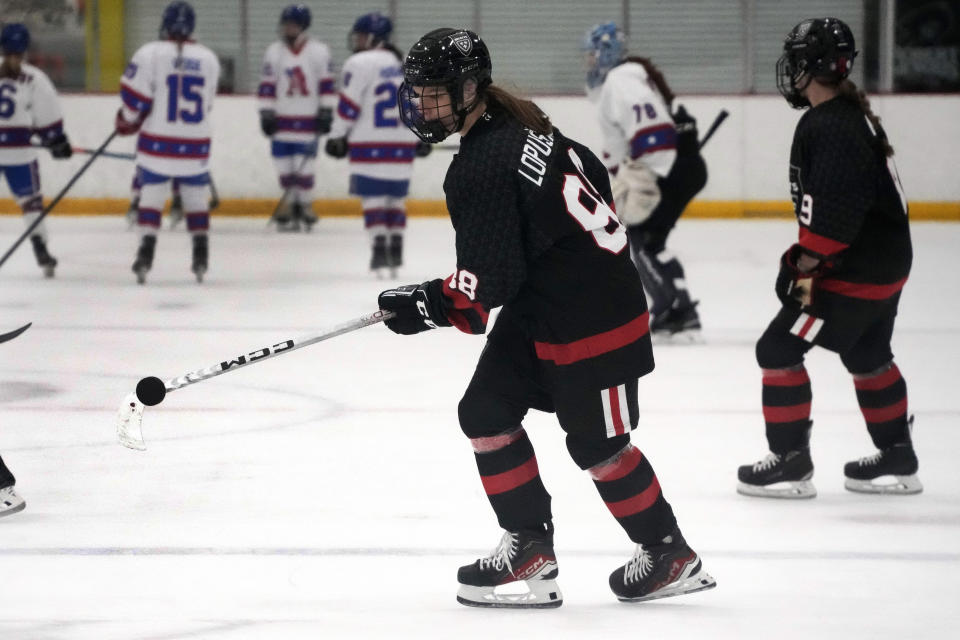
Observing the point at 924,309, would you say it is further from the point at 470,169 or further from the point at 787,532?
the point at 470,169

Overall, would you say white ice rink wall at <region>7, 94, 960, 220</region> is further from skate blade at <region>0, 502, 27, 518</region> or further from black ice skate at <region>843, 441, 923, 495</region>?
skate blade at <region>0, 502, 27, 518</region>

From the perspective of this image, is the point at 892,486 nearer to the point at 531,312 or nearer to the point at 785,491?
the point at 785,491

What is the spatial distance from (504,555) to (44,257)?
6069 millimetres

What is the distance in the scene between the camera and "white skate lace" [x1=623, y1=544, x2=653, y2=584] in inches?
120

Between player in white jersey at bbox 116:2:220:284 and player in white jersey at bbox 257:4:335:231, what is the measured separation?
269 cm

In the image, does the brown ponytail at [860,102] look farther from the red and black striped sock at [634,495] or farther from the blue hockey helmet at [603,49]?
the blue hockey helmet at [603,49]

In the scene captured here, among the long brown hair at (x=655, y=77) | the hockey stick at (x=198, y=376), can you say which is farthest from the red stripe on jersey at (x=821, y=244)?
the long brown hair at (x=655, y=77)

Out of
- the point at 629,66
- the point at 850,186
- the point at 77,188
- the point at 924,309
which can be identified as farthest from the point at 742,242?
the point at 850,186

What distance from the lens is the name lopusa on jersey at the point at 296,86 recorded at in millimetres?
10977

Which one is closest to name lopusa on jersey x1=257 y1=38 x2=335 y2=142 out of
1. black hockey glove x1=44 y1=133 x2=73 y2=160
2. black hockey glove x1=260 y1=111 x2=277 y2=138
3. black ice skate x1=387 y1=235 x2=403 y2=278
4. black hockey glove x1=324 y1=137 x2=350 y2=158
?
black hockey glove x1=260 y1=111 x2=277 y2=138

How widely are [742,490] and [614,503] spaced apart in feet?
3.61

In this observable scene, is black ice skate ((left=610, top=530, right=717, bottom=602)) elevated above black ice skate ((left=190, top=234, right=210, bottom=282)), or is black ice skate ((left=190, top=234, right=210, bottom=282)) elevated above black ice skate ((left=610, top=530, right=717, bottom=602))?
black ice skate ((left=610, top=530, right=717, bottom=602))

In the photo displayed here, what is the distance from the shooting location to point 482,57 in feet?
9.56

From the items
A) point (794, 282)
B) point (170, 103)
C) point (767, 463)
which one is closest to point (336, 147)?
point (170, 103)
